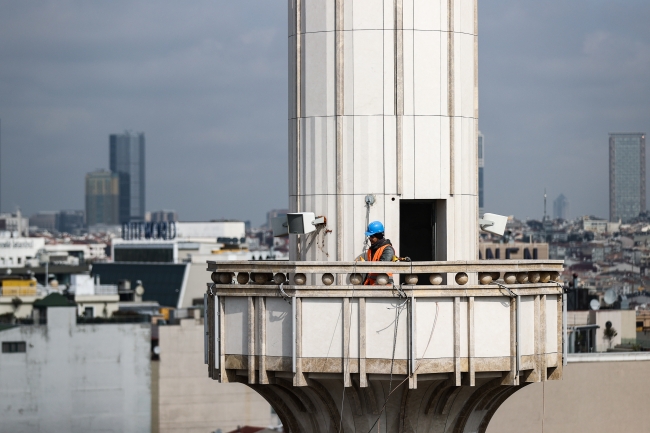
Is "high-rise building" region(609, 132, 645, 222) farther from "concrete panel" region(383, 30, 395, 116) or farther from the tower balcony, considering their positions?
the tower balcony

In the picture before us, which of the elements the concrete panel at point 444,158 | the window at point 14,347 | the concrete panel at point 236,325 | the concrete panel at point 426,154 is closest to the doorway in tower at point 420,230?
the concrete panel at point 444,158

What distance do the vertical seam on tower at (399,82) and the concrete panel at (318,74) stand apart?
91 cm

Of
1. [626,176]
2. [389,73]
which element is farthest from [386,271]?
[626,176]

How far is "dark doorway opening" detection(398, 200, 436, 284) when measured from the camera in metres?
22.1

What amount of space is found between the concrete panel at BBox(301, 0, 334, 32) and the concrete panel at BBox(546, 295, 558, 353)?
15.8 feet

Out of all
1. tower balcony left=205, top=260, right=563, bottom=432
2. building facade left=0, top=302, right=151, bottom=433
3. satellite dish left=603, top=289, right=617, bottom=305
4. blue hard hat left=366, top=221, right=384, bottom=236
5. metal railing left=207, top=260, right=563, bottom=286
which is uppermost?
blue hard hat left=366, top=221, right=384, bottom=236

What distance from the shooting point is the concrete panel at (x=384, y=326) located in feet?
62.5

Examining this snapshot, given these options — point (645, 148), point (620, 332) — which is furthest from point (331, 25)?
point (645, 148)

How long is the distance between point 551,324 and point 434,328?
6.69 feet

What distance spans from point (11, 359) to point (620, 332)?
152 feet

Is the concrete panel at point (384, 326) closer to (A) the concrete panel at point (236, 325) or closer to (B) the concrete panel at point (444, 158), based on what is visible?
(A) the concrete panel at point (236, 325)

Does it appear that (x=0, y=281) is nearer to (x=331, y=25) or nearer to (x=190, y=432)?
(x=190, y=432)

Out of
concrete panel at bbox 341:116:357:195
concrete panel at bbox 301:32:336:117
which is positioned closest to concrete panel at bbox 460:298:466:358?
concrete panel at bbox 341:116:357:195

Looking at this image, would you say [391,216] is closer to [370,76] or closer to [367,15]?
[370,76]
